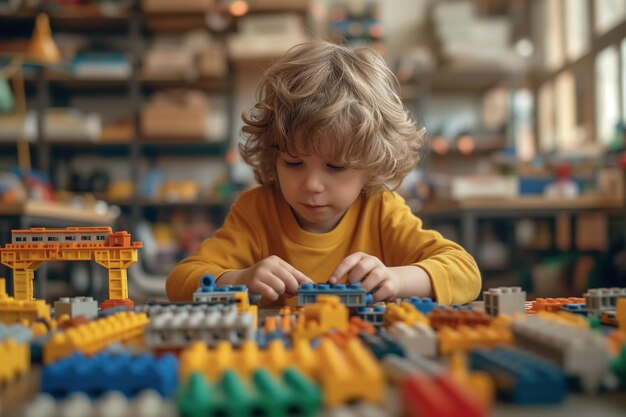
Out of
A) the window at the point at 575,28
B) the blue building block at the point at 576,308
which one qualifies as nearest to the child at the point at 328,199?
the blue building block at the point at 576,308

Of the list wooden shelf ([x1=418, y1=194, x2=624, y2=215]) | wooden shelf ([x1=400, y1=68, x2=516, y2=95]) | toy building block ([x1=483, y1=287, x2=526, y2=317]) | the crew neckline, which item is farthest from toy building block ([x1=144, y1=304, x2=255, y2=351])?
wooden shelf ([x1=400, y1=68, x2=516, y2=95])

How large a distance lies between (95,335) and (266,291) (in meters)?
0.41

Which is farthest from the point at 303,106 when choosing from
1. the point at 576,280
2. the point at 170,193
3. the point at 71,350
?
the point at 170,193

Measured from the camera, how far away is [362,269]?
973 millimetres

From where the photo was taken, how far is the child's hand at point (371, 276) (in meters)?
0.94

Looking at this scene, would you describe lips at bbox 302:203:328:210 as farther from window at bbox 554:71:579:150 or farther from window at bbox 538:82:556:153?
window at bbox 538:82:556:153

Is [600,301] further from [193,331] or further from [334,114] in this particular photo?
[334,114]

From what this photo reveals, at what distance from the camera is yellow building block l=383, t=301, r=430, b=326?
2.15 ft

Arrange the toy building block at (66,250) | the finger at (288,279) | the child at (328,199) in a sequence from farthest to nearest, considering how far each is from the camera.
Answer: the child at (328,199)
the finger at (288,279)
the toy building block at (66,250)

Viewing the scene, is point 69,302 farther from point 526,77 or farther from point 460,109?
point 526,77

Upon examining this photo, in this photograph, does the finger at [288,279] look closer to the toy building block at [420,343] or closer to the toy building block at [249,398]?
the toy building block at [420,343]

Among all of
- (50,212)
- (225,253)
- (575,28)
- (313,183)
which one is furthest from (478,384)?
(575,28)

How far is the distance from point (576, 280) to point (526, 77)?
235 cm

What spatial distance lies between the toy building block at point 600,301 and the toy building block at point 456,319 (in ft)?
0.55
